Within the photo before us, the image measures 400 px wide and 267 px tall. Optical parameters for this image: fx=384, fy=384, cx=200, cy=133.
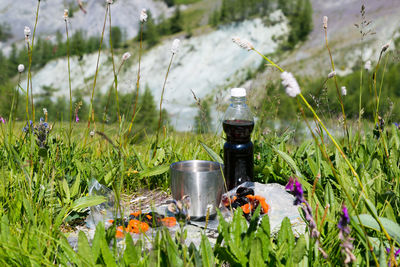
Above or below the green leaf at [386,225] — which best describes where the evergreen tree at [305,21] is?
above

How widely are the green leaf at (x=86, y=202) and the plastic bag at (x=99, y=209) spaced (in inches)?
1.7

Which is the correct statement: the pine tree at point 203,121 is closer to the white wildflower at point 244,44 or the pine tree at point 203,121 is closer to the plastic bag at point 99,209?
the plastic bag at point 99,209

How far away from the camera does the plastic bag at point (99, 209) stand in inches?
81.7

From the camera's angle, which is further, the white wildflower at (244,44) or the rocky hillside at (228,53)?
the rocky hillside at (228,53)

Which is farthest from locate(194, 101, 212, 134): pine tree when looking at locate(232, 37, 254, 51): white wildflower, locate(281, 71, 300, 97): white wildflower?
locate(281, 71, 300, 97): white wildflower

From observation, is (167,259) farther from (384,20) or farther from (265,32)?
(265,32)

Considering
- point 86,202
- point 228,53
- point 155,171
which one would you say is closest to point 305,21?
point 228,53

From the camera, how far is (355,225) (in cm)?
151

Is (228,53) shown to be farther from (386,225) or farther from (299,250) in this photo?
(299,250)

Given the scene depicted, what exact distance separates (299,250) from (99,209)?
1.18 m

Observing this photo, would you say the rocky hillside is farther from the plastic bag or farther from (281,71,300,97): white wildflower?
(281,71,300,97): white wildflower

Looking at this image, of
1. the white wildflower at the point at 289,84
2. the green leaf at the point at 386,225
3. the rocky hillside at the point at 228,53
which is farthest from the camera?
the rocky hillside at the point at 228,53

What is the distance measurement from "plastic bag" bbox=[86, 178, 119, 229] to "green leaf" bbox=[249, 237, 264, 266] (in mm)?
884

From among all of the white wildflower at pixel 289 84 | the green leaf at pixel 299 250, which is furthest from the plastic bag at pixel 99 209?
the white wildflower at pixel 289 84
